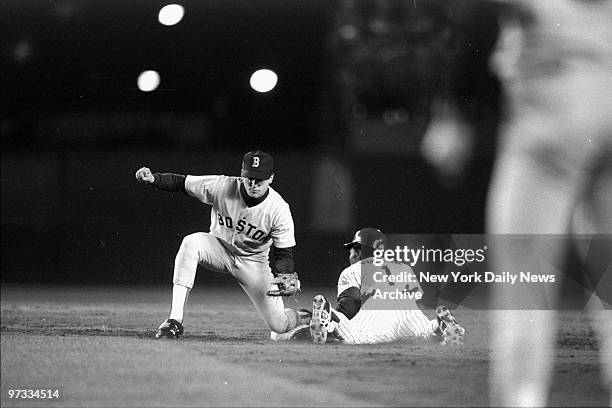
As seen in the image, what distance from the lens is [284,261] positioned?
2.72 m

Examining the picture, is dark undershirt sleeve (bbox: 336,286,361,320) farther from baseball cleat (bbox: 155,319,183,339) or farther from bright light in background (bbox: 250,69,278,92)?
bright light in background (bbox: 250,69,278,92)

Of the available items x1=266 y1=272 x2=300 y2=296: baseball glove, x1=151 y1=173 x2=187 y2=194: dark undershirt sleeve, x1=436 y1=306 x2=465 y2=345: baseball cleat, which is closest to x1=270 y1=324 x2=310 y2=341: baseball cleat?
x1=266 y1=272 x2=300 y2=296: baseball glove

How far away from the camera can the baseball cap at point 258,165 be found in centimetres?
271

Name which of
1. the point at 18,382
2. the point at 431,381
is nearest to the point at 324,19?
the point at 431,381

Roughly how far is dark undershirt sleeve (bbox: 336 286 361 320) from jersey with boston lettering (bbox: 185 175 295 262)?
26 centimetres

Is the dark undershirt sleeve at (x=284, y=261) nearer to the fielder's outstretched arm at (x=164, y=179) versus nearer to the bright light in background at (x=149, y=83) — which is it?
the fielder's outstretched arm at (x=164, y=179)

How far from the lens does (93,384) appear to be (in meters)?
2.67

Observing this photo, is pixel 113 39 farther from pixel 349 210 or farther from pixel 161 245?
pixel 349 210

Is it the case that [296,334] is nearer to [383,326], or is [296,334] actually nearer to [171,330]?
[383,326]

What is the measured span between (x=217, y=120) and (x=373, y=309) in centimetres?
85

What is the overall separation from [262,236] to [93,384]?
30.1 inches

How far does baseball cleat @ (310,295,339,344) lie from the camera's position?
8.84 feet

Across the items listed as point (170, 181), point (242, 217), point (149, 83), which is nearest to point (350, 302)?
point (242, 217)

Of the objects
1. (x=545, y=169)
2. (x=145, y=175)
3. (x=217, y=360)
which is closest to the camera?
(x=545, y=169)
